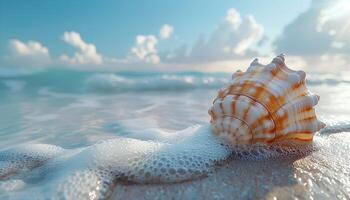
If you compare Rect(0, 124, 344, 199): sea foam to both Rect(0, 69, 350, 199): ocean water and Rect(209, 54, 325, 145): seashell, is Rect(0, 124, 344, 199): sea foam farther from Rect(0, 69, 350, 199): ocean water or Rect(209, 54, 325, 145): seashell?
Rect(209, 54, 325, 145): seashell

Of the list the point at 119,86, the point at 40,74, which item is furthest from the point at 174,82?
the point at 40,74

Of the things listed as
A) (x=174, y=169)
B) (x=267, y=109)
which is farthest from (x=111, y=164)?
(x=267, y=109)

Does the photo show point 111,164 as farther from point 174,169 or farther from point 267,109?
point 267,109

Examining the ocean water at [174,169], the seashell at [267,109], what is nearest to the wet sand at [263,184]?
the ocean water at [174,169]

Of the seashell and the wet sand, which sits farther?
the seashell

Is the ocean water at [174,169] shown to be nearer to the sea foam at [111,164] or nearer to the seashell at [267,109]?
the sea foam at [111,164]

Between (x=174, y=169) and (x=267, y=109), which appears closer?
(x=174, y=169)

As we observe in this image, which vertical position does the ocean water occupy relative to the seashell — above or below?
below

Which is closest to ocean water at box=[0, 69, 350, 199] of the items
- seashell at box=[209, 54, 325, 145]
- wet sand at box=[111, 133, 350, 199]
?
wet sand at box=[111, 133, 350, 199]
